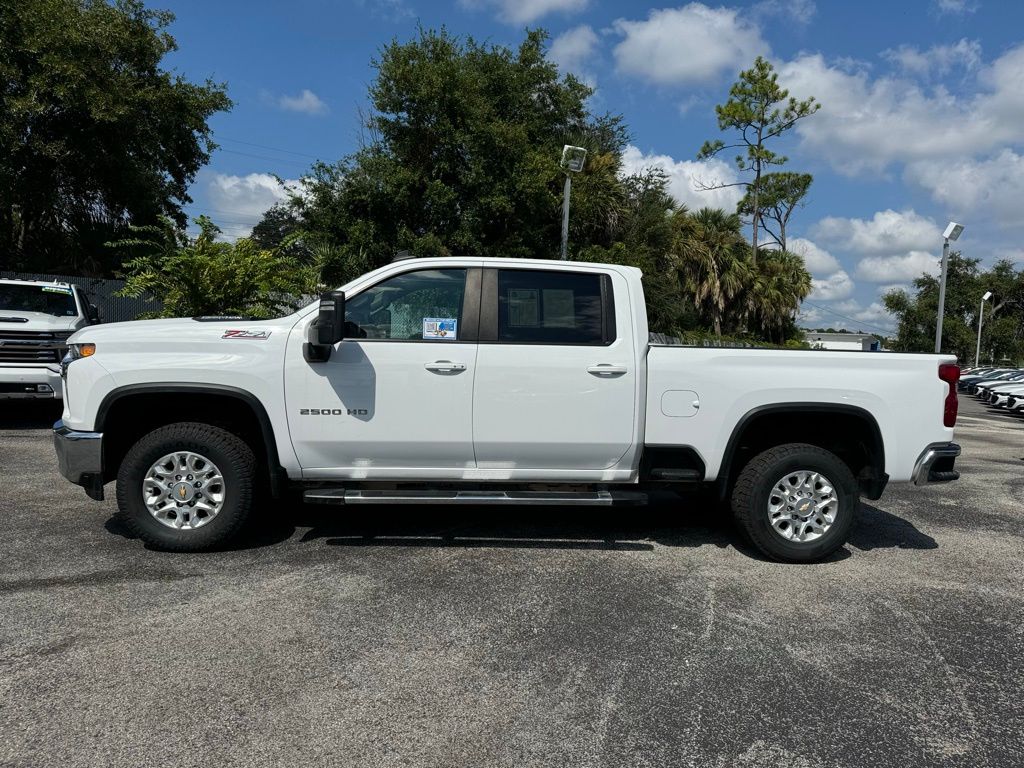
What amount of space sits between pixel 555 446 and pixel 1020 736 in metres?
2.70

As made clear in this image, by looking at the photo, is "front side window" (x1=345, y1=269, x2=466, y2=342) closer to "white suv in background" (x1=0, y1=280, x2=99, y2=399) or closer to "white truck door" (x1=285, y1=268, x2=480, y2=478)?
"white truck door" (x1=285, y1=268, x2=480, y2=478)

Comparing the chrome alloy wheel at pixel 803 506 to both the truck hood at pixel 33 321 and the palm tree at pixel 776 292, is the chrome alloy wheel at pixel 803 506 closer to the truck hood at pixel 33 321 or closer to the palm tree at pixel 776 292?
the truck hood at pixel 33 321

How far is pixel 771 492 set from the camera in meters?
4.73

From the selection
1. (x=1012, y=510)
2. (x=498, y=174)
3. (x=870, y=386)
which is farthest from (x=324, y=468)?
(x=498, y=174)

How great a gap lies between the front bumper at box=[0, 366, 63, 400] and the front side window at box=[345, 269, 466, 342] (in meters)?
6.68

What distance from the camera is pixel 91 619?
144 inches

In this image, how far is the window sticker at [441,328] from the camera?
4664mm

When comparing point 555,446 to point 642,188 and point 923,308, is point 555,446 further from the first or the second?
point 923,308

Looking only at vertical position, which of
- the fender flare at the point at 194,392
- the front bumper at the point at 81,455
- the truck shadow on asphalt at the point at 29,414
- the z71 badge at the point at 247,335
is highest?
the z71 badge at the point at 247,335

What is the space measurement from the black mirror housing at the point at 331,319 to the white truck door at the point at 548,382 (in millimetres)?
894

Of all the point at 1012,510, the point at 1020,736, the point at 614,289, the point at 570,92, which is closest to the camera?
the point at 1020,736

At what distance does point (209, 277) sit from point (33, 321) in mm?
2267

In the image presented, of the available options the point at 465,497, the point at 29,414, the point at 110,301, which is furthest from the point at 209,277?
the point at 110,301

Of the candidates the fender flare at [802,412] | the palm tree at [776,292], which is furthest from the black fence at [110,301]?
the palm tree at [776,292]
